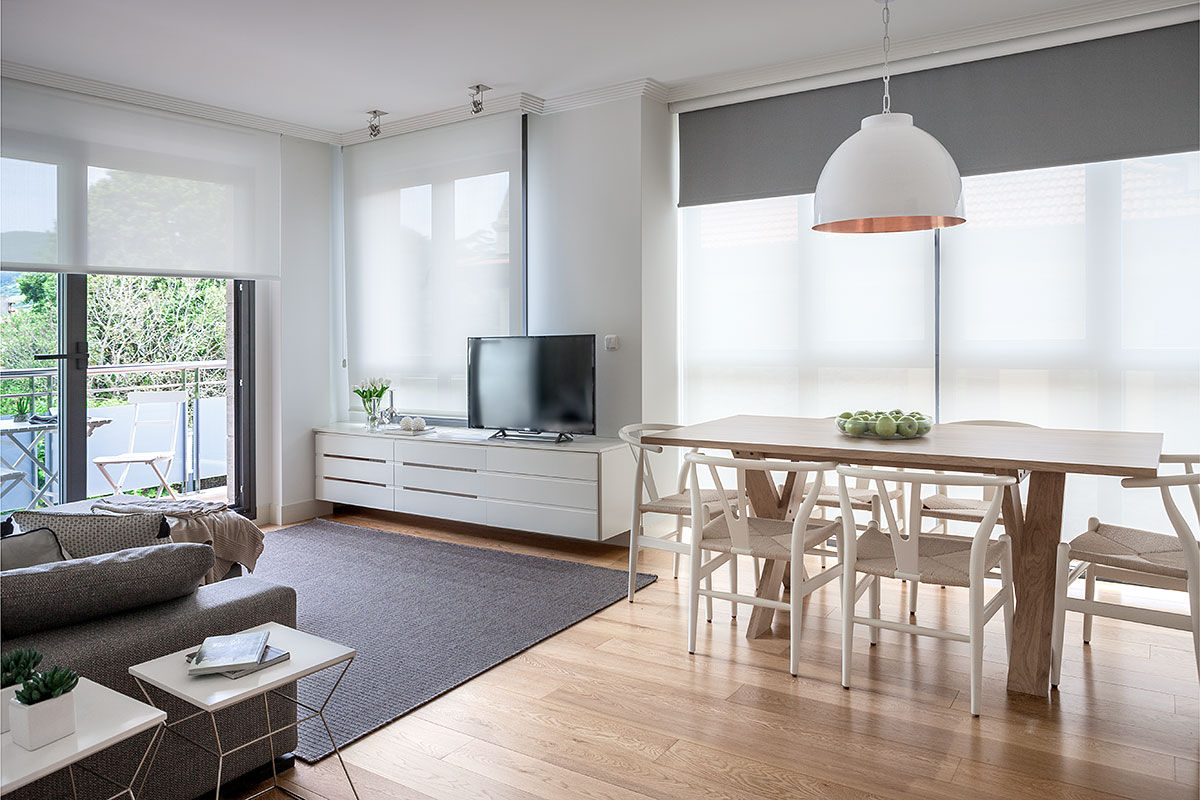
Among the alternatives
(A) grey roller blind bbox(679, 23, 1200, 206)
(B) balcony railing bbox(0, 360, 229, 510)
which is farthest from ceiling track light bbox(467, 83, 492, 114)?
(B) balcony railing bbox(0, 360, 229, 510)

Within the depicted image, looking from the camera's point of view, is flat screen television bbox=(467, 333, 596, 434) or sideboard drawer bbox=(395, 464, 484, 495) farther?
sideboard drawer bbox=(395, 464, 484, 495)

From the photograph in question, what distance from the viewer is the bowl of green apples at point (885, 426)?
3.37 meters

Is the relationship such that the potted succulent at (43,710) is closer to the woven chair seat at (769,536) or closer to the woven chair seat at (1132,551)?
the woven chair seat at (769,536)

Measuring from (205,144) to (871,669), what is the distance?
4814mm

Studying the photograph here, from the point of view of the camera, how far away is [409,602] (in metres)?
3.97

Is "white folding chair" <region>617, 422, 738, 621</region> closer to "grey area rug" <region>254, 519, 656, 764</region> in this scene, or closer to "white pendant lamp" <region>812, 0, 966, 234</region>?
"grey area rug" <region>254, 519, 656, 764</region>

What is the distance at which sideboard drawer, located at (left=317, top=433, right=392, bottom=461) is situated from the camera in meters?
5.57

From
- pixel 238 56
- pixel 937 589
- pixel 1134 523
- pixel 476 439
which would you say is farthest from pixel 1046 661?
pixel 238 56

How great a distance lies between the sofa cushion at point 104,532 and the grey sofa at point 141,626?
0.28m

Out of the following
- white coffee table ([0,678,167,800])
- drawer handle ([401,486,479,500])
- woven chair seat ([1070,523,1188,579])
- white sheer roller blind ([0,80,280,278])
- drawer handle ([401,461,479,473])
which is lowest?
drawer handle ([401,486,479,500])

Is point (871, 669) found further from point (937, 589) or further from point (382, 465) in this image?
point (382, 465)

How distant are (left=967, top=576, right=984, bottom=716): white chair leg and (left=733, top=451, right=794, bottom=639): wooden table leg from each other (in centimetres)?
83

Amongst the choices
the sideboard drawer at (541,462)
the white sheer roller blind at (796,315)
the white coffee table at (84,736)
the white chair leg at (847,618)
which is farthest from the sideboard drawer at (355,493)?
the white coffee table at (84,736)

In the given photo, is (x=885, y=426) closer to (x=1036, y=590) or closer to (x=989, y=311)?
(x=1036, y=590)
